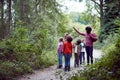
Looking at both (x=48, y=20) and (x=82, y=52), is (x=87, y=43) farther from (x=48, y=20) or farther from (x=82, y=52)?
(x=48, y=20)

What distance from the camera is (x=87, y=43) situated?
36.7ft

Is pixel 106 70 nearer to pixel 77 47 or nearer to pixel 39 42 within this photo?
pixel 77 47

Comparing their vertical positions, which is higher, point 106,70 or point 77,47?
point 106,70

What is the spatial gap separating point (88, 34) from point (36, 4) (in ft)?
49.5

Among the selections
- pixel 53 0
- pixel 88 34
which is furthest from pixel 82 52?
pixel 53 0

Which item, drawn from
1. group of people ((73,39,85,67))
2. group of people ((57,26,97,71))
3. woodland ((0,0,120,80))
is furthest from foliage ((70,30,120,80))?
group of people ((73,39,85,67))

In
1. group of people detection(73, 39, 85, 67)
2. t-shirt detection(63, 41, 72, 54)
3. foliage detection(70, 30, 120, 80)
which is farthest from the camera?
group of people detection(73, 39, 85, 67)

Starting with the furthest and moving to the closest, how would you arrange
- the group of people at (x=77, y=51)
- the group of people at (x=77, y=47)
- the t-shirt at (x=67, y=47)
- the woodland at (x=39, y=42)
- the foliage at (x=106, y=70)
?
1. the group of people at (x=77, y=51)
2. the t-shirt at (x=67, y=47)
3. the group of people at (x=77, y=47)
4. the woodland at (x=39, y=42)
5. the foliage at (x=106, y=70)

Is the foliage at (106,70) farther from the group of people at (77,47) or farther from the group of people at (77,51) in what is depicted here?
A: the group of people at (77,51)

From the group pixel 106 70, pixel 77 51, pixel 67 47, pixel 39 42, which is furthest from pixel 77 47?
pixel 106 70

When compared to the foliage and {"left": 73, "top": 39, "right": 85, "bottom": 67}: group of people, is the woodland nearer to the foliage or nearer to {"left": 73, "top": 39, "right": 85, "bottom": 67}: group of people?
the foliage

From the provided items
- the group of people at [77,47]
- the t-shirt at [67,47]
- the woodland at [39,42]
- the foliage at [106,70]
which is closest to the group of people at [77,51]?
the group of people at [77,47]

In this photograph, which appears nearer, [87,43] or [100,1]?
[87,43]

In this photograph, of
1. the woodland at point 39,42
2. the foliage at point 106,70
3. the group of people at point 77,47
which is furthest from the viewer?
the group of people at point 77,47
